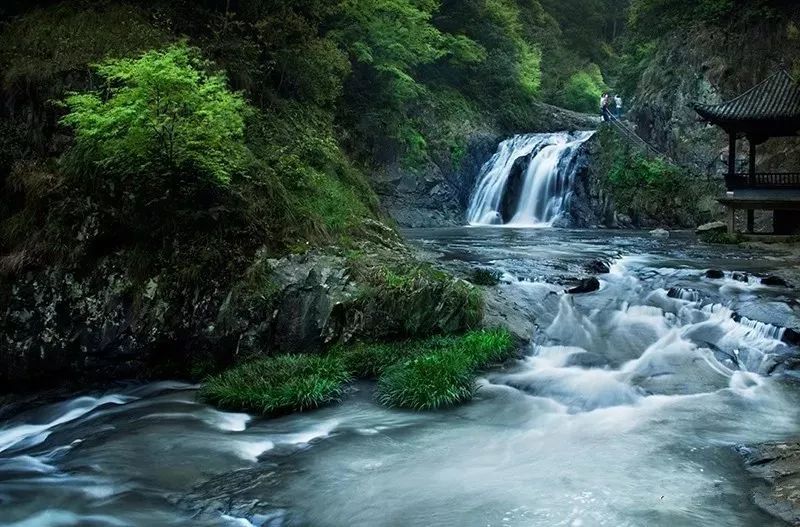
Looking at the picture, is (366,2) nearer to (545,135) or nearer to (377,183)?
(377,183)

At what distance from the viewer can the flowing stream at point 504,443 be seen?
6039 mm

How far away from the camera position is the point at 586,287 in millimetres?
13539

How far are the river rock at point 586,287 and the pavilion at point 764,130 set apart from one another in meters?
11.8

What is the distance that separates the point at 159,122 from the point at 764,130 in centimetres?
2095

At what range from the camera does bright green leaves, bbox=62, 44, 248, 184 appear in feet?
33.8

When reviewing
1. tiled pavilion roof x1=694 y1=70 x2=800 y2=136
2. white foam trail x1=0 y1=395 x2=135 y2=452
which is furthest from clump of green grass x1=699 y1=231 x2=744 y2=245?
white foam trail x1=0 y1=395 x2=135 y2=452

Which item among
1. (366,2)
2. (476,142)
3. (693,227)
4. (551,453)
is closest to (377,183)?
(476,142)

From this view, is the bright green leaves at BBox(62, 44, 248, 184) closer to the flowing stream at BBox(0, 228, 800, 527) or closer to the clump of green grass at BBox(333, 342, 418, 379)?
the clump of green grass at BBox(333, 342, 418, 379)

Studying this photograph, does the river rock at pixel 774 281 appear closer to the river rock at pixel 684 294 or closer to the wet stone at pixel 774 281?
the wet stone at pixel 774 281

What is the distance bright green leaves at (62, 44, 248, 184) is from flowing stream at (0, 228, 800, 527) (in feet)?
12.3

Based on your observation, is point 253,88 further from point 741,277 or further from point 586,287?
point 741,277

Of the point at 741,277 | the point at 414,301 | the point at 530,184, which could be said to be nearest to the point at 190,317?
the point at 414,301

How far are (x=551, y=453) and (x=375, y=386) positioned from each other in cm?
312

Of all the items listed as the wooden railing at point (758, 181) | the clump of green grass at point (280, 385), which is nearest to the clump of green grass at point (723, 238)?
the wooden railing at point (758, 181)
